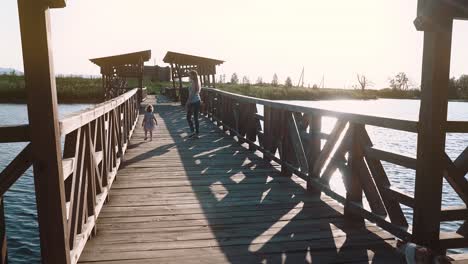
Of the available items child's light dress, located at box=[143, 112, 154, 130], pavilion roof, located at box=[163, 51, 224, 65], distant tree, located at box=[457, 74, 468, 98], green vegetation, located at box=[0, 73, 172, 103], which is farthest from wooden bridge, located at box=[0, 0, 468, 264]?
distant tree, located at box=[457, 74, 468, 98]

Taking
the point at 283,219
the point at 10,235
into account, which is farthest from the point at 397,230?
the point at 10,235

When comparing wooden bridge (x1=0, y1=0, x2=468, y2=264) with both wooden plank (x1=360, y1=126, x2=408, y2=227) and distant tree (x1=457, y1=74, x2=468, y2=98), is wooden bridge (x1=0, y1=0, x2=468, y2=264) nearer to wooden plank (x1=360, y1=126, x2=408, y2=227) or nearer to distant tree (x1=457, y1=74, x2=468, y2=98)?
wooden plank (x1=360, y1=126, x2=408, y2=227)

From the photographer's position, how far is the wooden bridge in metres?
2.36

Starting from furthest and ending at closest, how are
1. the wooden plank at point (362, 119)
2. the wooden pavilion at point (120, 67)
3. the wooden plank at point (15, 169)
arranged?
the wooden pavilion at point (120, 67) → the wooden plank at point (362, 119) → the wooden plank at point (15, 169)

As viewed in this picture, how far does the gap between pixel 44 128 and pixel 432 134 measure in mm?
2672

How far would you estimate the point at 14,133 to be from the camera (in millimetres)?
2373

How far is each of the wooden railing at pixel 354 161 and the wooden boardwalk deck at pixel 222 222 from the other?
23 cm

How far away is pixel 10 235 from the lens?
24.3 ft

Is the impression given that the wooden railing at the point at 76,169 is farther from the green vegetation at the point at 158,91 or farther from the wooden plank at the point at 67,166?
the green vegetation at the point at 158,91

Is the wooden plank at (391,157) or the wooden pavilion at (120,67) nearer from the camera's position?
the wooden plank at (391,157)

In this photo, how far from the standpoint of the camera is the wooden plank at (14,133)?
2.35 m

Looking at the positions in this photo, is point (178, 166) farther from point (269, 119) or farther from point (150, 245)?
point (150, 245)

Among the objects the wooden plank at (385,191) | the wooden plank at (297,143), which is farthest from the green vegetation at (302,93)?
the wooden plank at (385,191)

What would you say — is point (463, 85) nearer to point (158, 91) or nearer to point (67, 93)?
point (158, 91)
